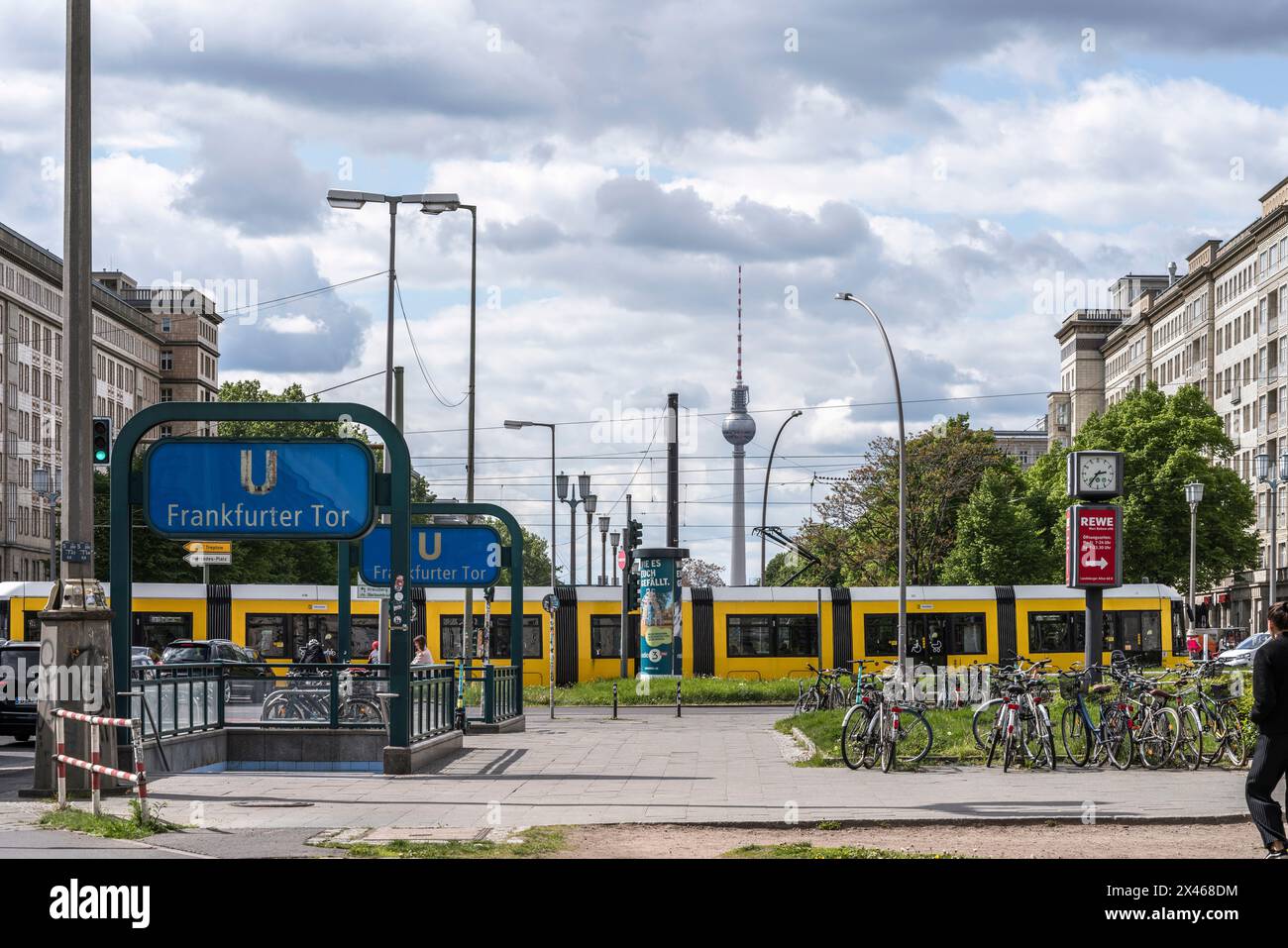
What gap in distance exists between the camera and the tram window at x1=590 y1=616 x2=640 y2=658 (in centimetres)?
4600

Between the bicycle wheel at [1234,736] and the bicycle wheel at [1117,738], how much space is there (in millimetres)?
1026

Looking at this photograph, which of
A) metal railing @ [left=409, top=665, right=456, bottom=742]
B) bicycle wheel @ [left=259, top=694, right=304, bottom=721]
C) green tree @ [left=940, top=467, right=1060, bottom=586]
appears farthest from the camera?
green tree @ [left=940, top=467, right=1060, bottom=586]

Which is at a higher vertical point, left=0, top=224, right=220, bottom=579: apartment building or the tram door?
left=0, top=224, right=220, bottom=579: apartment building

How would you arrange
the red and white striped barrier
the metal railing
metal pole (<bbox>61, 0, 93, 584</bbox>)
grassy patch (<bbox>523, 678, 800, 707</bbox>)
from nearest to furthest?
the red and white striped barrier
metal pole (<bbox>61, 0, 93, 584</bbox>)
the metal railing
grassy patch (<bbox>523, 678, 800, 707</bbox>)

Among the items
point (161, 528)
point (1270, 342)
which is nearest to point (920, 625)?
point (161, 528)

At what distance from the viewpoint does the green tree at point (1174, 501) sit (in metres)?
71.7

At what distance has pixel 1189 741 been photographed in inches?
741

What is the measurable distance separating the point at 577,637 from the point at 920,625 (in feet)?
30.7

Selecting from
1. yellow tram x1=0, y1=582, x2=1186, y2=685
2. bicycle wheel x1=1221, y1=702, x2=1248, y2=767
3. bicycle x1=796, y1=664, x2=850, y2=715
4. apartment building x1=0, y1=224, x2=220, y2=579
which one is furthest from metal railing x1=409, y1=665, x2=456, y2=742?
apartment building x1=0, y1=224, x2=220, y2=579

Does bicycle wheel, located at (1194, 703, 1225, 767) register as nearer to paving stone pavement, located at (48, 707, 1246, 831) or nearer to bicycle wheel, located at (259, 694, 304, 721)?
paving stone pavement, located at (48, 707, 1246, 831)

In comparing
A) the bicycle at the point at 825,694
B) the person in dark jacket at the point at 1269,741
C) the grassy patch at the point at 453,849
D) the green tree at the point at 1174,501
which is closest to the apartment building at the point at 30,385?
the green tree at the point at 1174,501

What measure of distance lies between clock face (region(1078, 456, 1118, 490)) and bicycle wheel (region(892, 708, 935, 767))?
8.48 metres
